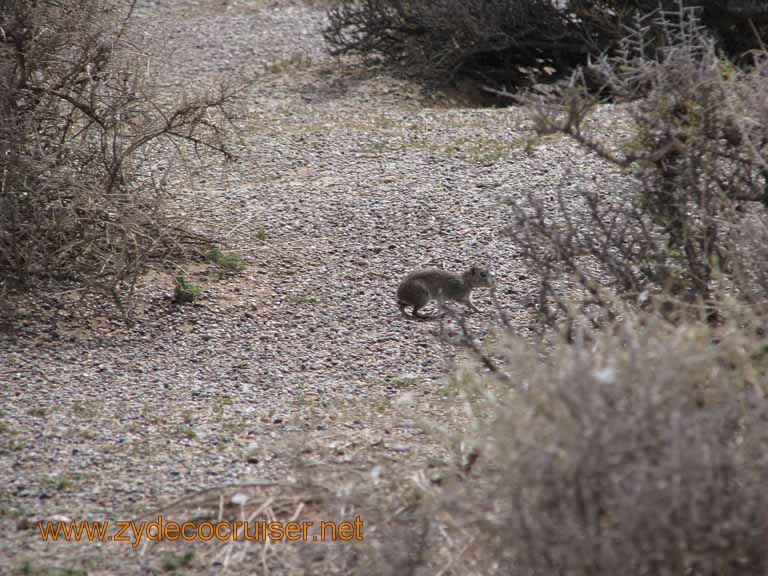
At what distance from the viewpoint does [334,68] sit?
12156 mm

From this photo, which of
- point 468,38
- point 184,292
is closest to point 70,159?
point 184,292

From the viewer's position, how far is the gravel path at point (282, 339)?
416 centimetres

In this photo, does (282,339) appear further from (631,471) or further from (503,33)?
(503,33)

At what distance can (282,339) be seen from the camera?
5.79 m

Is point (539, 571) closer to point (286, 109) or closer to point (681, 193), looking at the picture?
point (681, 193)

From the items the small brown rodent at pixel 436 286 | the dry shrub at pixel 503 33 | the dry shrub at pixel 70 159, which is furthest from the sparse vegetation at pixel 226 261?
the dry shrub at pixel 503 33

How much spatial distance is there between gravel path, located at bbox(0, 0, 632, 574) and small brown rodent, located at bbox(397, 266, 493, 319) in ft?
0.45

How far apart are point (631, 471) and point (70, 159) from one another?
15.7 feet

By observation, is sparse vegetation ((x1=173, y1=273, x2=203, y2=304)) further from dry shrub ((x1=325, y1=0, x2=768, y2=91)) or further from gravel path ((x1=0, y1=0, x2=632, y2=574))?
dry shrub ((x1=325, y1=0, x2=768, y2=91))

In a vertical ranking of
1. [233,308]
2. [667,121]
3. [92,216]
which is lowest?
[233,308]

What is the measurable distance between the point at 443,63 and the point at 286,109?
220 cm

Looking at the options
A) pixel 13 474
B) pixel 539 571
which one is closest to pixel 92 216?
pixel 13 474

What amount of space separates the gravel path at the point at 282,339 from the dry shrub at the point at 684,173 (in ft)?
3.35

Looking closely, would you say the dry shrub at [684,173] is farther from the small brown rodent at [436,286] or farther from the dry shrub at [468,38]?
the dry shrub at [468,38]
